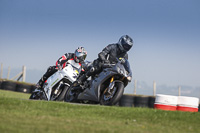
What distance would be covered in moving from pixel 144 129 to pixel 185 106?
4.70m

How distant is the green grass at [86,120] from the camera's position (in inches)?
177

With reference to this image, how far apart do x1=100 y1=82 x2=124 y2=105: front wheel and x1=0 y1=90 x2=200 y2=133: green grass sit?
125cm

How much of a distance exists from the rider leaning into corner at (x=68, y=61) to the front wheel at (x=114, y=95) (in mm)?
2541

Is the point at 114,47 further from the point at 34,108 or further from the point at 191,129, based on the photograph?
the point at 191,129

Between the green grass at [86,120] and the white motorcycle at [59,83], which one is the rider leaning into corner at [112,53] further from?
the green grass at [86,120]

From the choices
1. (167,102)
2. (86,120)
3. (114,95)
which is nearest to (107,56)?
(114,95)

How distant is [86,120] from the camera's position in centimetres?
551

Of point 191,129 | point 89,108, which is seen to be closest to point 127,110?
point 89,108

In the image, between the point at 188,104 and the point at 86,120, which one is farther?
the point at 188,104

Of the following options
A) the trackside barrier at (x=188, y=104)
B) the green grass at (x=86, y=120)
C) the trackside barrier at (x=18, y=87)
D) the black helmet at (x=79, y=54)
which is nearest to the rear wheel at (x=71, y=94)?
the black helmet at (x=79, y=54)

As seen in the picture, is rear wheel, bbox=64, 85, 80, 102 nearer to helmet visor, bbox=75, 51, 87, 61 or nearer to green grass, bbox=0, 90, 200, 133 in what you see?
helmet visor, bbox=75, 51, 87, 61

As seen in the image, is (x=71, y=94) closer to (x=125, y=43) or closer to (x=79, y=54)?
(x=79, y=54)

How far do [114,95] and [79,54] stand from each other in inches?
133

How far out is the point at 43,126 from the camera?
14.7 feet
